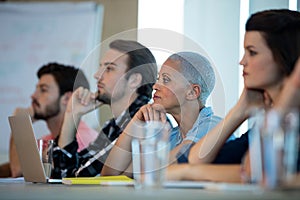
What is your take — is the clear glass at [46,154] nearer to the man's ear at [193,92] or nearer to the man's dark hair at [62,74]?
the man's ear at [193,92]

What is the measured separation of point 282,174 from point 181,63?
83 centimetres

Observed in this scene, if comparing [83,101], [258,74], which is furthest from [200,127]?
[83,101]

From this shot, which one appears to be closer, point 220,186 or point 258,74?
point 220,186

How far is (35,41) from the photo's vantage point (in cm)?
356

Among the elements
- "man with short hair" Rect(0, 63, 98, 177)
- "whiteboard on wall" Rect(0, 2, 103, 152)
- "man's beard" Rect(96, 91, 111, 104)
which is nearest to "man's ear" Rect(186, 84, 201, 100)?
"man's beard" Rect(96, 91, 111, 104)

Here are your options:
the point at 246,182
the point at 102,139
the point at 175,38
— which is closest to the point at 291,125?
the point at 246,182

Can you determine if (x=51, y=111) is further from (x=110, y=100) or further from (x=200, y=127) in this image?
(x=200, y=127)

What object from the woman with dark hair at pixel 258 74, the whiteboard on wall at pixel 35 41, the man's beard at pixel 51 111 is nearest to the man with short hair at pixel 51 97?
the man's beard at pixel 51 111

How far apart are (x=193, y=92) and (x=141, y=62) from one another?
1.75 ft

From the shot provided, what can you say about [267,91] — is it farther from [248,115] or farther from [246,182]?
[246,182]

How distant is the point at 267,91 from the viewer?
53.8 inches

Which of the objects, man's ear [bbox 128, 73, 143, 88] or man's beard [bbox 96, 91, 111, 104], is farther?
man's beard [bbox 96, 91, 111, 104]

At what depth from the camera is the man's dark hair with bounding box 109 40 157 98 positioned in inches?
80.2

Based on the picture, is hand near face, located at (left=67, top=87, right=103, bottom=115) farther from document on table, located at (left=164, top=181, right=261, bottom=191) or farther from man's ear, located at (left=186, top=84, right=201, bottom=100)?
document on table, located at (left=164, top=181, right=261, bottom=191)
